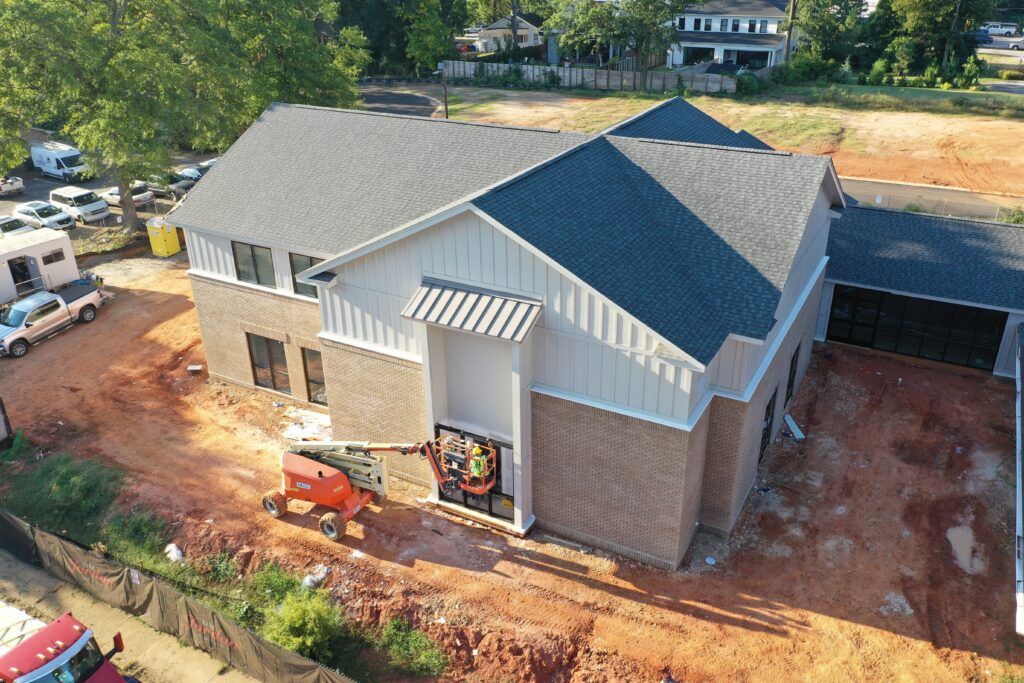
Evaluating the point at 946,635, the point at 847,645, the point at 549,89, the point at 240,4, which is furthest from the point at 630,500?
the point at 549,89

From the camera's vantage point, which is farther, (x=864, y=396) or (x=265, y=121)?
(x=265, y=121)

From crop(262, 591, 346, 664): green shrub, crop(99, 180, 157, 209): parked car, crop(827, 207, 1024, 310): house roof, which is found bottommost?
crop(262, 591, 346, 664): green shrub

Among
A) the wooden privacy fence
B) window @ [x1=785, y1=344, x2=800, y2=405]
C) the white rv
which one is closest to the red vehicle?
window @ [x1=785, y1=344, x2=800, y2=405]

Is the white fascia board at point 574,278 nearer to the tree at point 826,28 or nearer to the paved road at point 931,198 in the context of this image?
the paved road at point 931,198

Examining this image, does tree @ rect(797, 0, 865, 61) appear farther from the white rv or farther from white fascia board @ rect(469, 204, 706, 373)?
white fascia board @ rect(469, 204, 706, 373)

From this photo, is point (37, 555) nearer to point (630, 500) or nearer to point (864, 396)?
point (630, 500)

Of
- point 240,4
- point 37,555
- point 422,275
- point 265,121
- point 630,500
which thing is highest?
point 240,4

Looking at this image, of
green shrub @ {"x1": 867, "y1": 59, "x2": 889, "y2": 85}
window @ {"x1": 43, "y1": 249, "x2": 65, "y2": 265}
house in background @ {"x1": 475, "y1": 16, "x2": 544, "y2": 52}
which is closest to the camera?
window @ {"x1": 43, "y1": 249, "x2": 65, "y2": 265}
